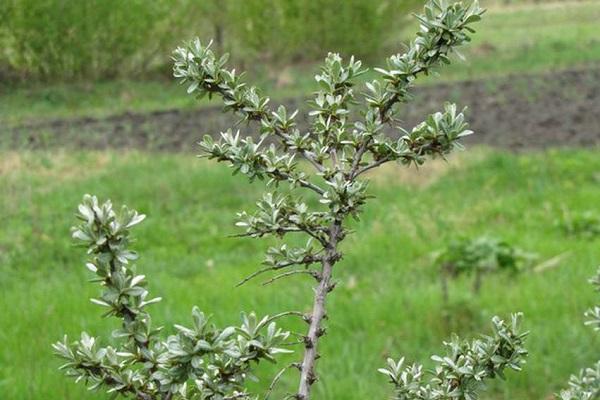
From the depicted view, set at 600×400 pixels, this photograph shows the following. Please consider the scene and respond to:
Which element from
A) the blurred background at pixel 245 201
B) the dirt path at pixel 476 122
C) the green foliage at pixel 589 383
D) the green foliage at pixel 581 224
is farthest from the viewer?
the dirt path at pixel 476 122

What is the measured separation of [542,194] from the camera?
8.08 meters

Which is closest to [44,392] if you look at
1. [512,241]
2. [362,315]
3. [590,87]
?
[362,315]

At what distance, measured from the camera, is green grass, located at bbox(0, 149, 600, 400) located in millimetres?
4715

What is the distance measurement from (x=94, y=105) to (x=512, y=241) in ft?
31.8

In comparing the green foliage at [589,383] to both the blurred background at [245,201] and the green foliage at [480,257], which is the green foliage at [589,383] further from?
the green foliage at [480,257]

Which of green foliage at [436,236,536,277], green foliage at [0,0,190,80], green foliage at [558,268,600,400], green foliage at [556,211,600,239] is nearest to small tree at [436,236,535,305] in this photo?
green foliage at [436,236,536,277]

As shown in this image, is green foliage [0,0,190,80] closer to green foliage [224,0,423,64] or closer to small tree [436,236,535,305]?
green foliage [224,0,423,64]

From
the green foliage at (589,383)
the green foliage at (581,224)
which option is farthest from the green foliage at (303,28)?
the green foliage at (589,383)

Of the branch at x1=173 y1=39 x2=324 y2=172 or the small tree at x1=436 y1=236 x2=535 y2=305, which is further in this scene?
the small tree at x1=436 y1=236 x2=535 y2=305

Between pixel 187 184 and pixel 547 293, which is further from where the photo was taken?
pixel 187 184

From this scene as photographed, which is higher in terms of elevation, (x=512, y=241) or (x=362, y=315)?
(x=512, y=241)

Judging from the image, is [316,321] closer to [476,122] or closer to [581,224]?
[581,224]

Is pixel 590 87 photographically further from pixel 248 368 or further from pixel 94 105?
pixel 248 368

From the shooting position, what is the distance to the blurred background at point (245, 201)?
16.3 feet
